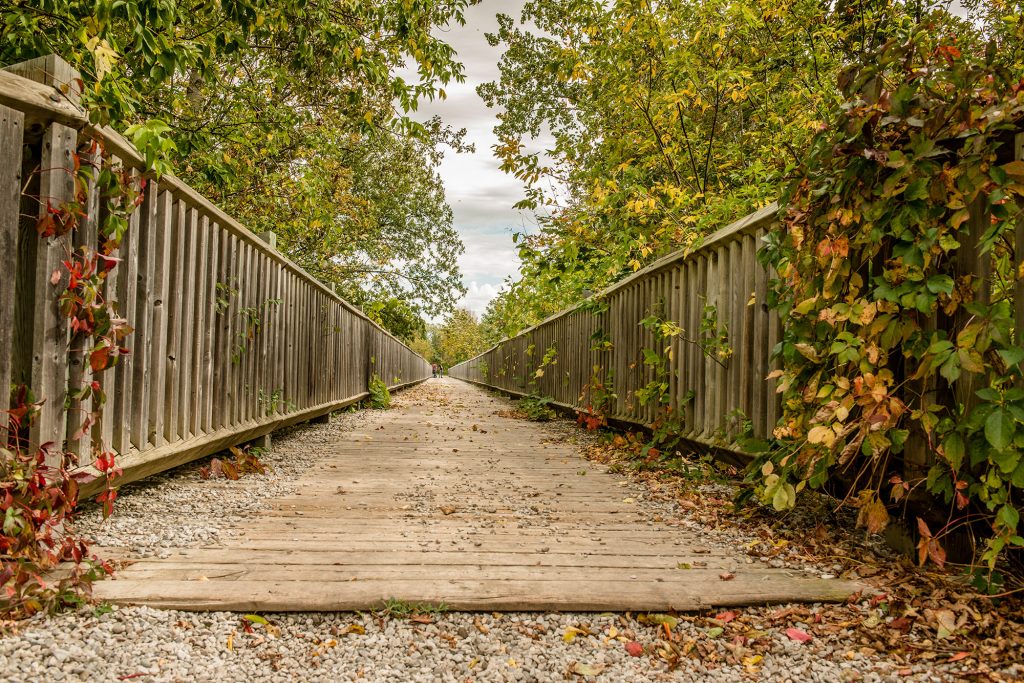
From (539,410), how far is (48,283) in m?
7.22

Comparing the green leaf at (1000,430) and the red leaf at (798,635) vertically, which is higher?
the green leaf at (1000,430)

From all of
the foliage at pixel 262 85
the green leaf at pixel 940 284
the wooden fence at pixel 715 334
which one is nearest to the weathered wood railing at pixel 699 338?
the wooden fence at pixel 715 334

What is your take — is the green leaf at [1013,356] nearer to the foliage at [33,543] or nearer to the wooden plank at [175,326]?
the foliage at [33,543]

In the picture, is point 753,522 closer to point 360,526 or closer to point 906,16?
point 360,526

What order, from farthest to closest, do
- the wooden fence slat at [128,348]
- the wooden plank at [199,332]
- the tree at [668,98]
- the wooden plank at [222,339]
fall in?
the tree at [668,98] → the wooden plank at [222,339] → the wooden plank at [199,332] → the wooden fence slat at [128,348]

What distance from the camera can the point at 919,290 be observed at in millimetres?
1810

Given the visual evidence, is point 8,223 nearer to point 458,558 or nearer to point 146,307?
point 146,307

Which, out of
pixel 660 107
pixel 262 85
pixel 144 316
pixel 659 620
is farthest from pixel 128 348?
pixel 262 85

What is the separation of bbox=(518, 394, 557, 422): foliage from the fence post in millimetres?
6665

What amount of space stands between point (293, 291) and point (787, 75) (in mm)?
6573

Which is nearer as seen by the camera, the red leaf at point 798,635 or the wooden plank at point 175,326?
the red leaf at point 798,635

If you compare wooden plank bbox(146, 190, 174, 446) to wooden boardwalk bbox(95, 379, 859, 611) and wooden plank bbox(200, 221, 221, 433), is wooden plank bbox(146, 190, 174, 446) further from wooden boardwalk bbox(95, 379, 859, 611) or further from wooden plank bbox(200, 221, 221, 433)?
wooden boardwalk bbox(95, 379, 859, 611)

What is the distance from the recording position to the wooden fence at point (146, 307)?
1889 millimetres

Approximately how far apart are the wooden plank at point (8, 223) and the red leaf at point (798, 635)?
2397 millimetres
